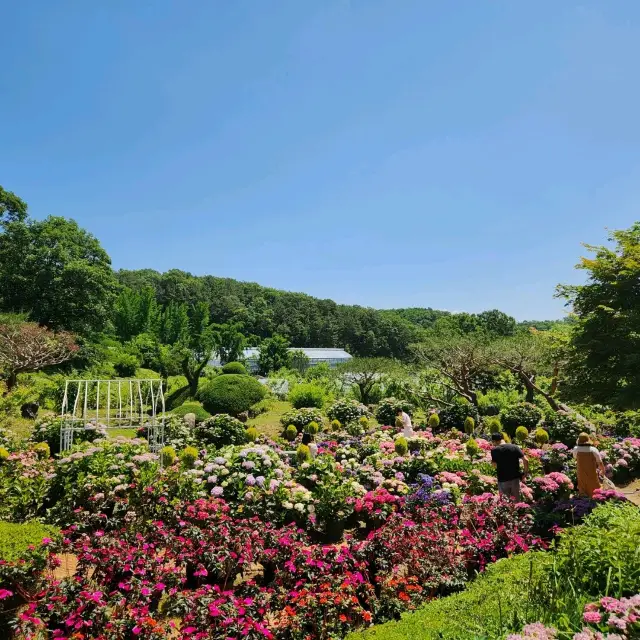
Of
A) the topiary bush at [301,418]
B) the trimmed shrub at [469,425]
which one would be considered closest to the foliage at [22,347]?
the topiary bush at [301,418]

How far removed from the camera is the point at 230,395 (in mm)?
15484

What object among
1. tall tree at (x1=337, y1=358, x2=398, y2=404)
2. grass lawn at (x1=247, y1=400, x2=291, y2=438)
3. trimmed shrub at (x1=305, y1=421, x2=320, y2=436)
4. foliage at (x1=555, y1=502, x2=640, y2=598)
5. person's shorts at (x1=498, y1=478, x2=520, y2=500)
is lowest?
grass lawn at (x1=247, y1=400, x2=291, y2=438)

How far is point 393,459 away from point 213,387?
9.66 m

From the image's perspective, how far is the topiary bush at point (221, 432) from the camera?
36.3 ft

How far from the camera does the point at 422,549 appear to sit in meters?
4.18

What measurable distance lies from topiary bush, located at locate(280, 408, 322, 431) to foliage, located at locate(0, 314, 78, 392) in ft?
30.3

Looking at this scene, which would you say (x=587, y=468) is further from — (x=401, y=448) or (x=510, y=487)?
(x=401, y=448)

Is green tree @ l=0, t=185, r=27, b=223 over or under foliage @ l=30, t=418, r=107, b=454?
over

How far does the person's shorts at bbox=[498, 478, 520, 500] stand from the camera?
631 centimetres

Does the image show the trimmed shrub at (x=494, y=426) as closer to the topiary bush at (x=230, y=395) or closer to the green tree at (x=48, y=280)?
the topiary bush at (x=230, y=395)

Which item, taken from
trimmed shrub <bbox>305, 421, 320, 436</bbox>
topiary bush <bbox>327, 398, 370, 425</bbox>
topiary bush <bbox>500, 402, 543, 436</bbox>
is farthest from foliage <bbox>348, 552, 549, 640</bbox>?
topiary bush <bbox>327, 398, 370, 425</bbox>

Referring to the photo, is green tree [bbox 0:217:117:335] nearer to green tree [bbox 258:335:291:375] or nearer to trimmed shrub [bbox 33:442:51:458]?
trimmed shrub [bbox 33:442:51:458]

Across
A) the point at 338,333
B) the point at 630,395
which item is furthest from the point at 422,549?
the point at 338,333

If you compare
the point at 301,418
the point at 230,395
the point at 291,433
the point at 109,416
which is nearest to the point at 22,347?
the point at 230,395
